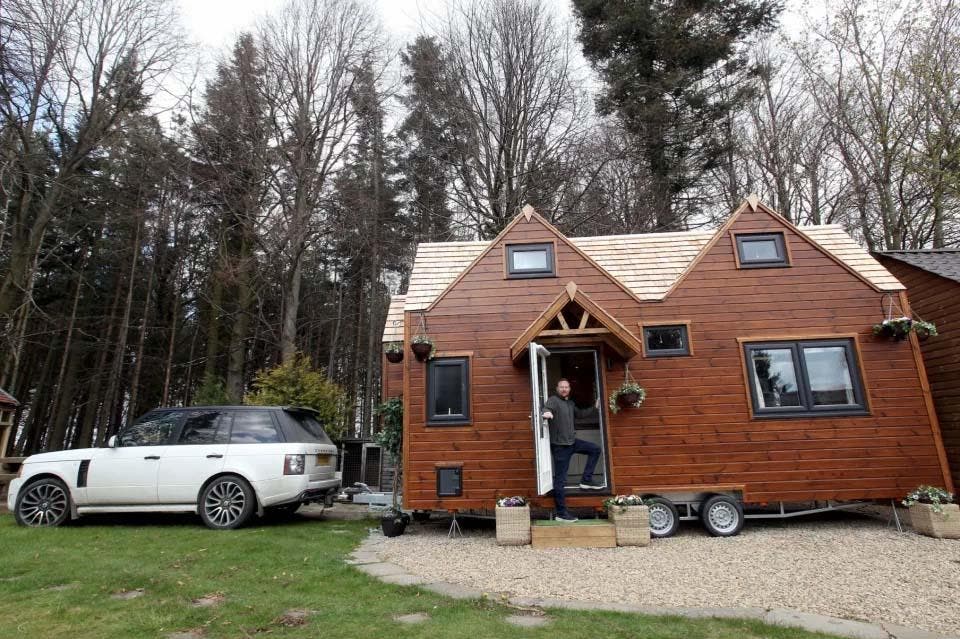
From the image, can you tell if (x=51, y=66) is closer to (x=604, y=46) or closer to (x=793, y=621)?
(x=604, y=46)

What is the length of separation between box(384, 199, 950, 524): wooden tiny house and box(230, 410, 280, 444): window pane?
6.56 feet

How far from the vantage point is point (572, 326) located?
26.1ft

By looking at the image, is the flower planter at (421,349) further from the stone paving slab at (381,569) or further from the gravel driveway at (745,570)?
the stone paving slab at (381,569)

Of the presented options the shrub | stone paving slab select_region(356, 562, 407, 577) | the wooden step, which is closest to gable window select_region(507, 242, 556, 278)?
the wooden step

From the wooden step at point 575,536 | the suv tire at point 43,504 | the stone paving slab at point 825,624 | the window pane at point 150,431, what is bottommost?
the stone paving slab at point 825,624

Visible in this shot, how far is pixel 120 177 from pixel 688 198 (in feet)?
58.2

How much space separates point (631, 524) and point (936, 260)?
25.6 feet

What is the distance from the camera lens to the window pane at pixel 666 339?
8.09m

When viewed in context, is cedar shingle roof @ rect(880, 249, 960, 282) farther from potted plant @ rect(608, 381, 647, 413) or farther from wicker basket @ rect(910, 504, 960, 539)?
potted plant @ rect(608, 381, 647, 413)

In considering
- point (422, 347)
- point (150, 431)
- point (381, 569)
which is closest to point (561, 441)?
point (422, 347)

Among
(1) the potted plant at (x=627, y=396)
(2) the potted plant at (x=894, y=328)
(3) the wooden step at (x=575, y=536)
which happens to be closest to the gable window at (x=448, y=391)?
(3) the wooden step at (x=575, y=536)

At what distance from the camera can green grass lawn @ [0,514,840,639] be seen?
10.9 ft

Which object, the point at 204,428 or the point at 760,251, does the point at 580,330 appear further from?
the point at 204,428

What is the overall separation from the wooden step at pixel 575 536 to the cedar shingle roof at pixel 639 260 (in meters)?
3.75
